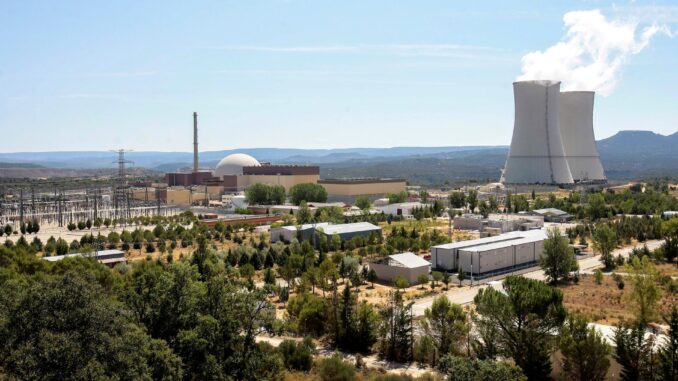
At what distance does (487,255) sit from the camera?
2009cm

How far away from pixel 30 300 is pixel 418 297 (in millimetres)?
10481

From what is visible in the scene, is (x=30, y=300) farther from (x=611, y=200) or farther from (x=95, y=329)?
(x=611, y=200)

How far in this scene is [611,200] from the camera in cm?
4262

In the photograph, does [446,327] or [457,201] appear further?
[457,201]

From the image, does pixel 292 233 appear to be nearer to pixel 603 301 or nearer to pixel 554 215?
pixel 603 301

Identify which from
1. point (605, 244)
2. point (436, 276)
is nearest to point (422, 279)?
point (436, 276)

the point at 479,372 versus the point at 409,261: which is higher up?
the point at 479,372

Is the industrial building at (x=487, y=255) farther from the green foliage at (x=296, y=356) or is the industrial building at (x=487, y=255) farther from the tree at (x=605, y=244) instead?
the green foliage at (x=296, y=356)

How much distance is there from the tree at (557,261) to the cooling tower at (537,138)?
87.8 ft

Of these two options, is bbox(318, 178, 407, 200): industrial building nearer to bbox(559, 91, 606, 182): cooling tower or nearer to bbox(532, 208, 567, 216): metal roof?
bbox(559, 91, 606, 182): cooling tower

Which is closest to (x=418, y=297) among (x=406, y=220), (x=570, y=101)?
(x=406, y=220)

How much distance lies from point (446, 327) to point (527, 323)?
1.58m

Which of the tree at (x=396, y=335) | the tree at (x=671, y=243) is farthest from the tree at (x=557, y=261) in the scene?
the tree at (x=396, y=335)

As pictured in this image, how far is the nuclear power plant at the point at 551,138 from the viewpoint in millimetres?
43844
